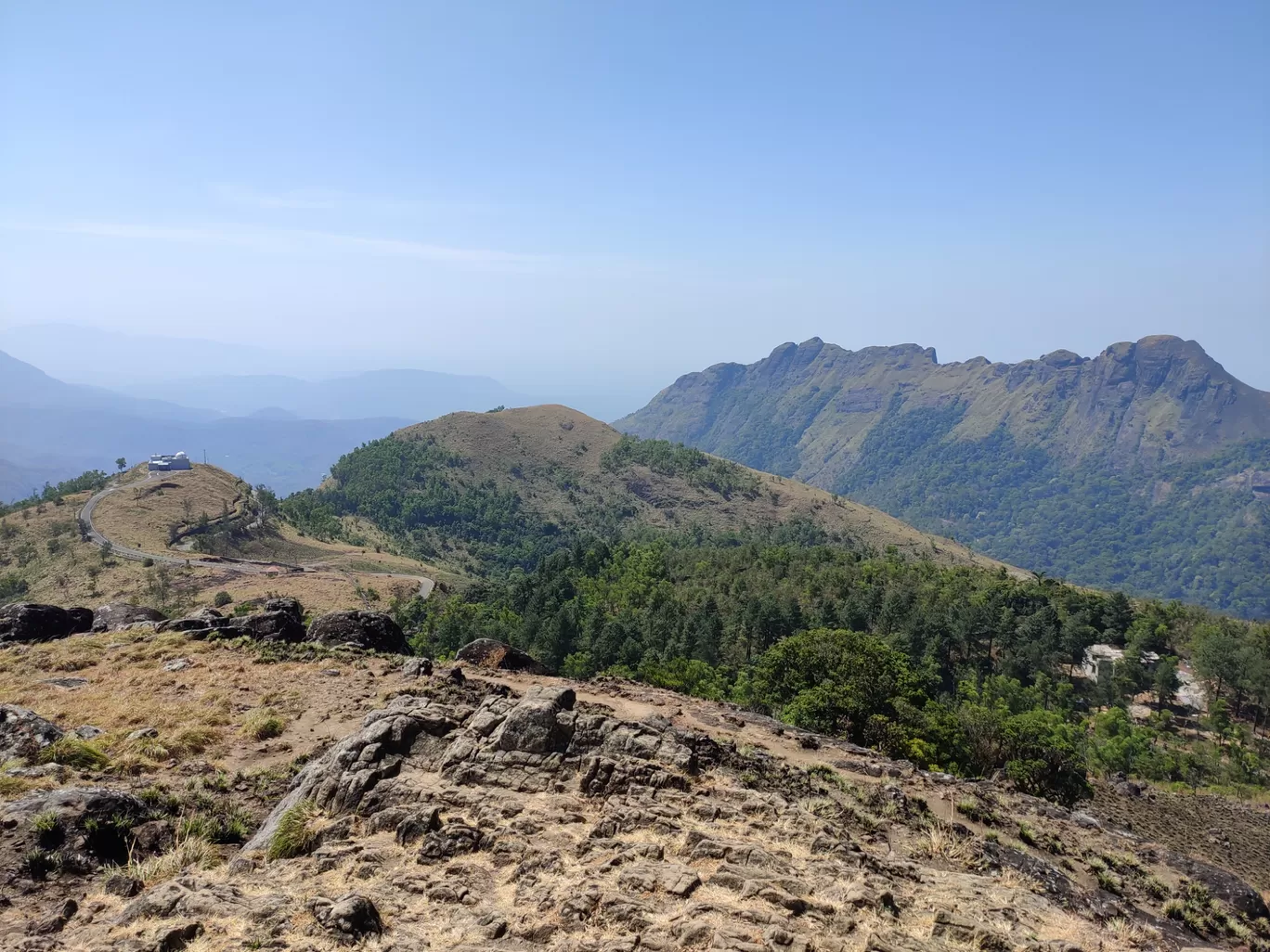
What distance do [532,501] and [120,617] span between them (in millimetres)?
139264

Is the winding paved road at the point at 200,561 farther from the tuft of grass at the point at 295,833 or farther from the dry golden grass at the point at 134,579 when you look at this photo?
the tuft of grass at the point at 295,833

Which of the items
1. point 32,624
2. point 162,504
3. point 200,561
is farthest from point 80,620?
point 162,504

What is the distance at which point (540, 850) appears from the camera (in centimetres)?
1352

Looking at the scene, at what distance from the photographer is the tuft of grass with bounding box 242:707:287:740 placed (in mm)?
21609

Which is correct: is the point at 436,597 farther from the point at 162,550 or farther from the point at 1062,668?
the point at 1062,668

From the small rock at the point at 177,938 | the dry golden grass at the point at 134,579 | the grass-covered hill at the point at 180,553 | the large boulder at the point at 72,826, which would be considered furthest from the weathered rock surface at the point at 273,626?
the dry golden grass at the point at 134,579

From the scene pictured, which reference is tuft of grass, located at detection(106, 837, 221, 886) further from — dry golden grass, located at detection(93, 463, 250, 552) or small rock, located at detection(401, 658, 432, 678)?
dry golden grass, located at detection(93, 463, 250, 552)

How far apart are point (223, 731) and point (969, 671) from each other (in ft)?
212

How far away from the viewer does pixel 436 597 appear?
82.8 m

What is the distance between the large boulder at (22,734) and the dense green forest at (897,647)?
90.2ft

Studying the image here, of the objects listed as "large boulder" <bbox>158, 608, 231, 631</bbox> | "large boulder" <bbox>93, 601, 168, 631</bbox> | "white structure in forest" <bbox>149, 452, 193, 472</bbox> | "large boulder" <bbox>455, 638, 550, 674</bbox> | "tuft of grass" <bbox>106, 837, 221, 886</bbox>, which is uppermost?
"tuft of grass" <bbox>106, 837, 221, 886</bbox>

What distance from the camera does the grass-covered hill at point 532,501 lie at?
500 feet

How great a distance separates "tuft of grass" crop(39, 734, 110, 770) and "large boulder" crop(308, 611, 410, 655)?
1471 centimetres

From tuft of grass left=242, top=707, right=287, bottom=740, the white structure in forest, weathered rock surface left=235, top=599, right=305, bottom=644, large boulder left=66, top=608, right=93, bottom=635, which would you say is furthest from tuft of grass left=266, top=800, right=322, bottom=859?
the white structure in forest
